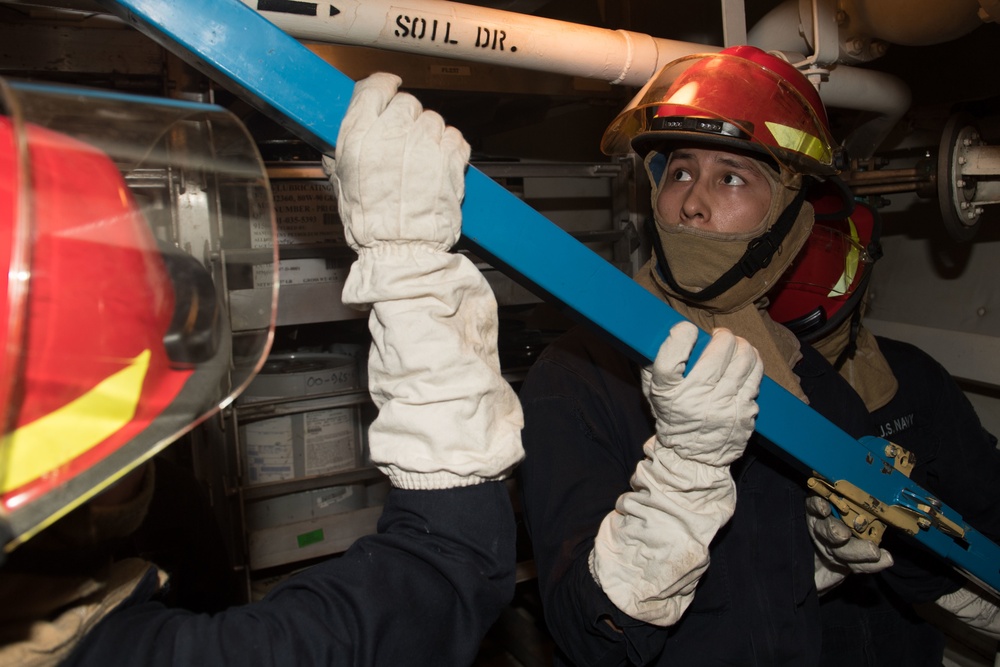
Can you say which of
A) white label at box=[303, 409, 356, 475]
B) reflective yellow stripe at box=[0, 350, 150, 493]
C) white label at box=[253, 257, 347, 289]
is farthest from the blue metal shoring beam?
white label at box=[303, 409, 356, 475]

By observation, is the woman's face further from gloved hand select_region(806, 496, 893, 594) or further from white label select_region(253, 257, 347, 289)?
white label select_region(253, 257, 347, 289)

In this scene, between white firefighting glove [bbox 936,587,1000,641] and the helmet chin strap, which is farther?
white firefighting glove [bbox 936,587,1000,641]

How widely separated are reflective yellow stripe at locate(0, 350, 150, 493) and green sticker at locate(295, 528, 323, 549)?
1791mm

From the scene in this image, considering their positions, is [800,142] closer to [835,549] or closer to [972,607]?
[835,549]

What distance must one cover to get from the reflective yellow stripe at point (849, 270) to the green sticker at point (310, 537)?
1.71 meters

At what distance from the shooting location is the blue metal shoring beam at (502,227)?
0.80 meters

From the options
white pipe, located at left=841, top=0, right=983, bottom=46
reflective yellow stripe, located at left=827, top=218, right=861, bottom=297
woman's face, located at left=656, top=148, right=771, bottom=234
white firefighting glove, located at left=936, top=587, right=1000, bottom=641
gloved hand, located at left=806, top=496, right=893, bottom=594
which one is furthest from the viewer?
white firefighting glove, located at left=936, top=587, right=1000, bottom=641

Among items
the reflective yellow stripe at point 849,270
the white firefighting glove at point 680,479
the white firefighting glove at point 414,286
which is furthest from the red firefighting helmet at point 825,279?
the white firefighting glove at point 414,286

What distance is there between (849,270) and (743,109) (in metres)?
0.62

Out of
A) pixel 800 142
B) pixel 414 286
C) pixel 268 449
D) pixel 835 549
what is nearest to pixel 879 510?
pixel 835 549

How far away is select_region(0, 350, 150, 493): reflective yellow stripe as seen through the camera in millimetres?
548

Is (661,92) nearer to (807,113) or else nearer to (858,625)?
(807,113)

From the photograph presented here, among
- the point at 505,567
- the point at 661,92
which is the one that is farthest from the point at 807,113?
the point at 505,567

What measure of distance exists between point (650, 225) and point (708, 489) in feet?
2.29
